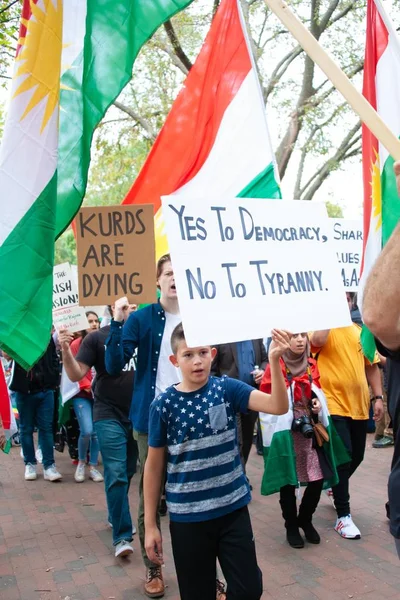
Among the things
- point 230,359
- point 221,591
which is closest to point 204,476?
point 221,591

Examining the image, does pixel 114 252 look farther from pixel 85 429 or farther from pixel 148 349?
pixel 85 429

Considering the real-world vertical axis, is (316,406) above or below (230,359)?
below

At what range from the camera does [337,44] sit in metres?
14.6

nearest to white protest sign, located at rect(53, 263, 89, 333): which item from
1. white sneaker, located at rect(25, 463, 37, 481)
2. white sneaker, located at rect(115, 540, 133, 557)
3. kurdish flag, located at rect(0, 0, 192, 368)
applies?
white sneaker, located at rect(115, 540, 133, 557)

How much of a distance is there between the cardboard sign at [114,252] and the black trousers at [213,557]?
52.6 inches

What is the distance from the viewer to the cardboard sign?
3.72m

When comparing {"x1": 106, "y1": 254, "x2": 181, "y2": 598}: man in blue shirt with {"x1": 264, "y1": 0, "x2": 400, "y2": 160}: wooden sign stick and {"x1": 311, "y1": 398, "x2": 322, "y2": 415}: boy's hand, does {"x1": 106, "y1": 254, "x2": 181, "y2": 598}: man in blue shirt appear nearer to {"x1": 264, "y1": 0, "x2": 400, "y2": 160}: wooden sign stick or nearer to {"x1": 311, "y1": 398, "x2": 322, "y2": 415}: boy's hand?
{"x1": 311, "y1": 398, "x2": 322, "y2": 415}: boy's hand

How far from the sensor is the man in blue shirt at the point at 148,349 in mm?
3961

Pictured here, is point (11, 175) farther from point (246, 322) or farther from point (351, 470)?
point (351, 470)

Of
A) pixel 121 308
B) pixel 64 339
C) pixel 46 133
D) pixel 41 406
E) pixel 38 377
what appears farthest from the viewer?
pixel 41 406

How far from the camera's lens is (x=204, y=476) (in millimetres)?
2996

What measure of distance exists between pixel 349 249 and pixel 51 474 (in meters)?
4.32

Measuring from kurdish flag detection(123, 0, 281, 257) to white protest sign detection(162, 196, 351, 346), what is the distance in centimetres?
102

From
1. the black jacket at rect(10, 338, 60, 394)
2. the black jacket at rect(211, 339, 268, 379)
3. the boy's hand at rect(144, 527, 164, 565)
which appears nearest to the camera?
the boy's hand at rect(144, 527, 164, 565)
